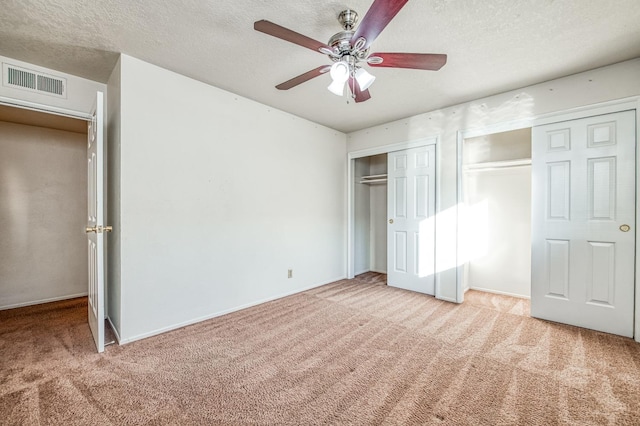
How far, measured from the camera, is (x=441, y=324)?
278 centimetres

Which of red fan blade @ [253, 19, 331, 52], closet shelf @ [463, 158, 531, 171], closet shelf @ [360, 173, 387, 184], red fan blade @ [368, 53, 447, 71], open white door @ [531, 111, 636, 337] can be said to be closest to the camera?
red fan blade @ [253, 19, 331, 52]

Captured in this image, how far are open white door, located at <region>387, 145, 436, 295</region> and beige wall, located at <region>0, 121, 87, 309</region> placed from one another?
14.6ft

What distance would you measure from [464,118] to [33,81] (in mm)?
4568

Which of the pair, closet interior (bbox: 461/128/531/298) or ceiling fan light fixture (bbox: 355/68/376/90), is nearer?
ceiling fan light fixture (bbox: 355/68/376/90)

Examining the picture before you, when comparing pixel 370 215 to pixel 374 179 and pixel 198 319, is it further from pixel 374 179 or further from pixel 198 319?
pixel 198 319

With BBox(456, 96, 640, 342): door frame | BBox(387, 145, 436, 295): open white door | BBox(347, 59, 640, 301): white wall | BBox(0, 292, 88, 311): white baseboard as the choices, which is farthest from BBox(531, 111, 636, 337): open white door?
BBox(0, 292, 88, 311): white baseboard

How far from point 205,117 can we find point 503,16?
2.71 m

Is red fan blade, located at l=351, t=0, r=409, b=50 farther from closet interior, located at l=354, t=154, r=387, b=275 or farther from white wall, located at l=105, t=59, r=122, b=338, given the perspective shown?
closet interior, located at l=354, t=154, r=387, b=275

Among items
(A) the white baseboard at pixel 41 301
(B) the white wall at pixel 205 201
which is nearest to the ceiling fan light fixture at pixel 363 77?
(B) the white wall at pixel 205 201

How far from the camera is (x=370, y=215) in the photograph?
5137 mm

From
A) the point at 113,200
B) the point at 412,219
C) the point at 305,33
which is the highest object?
the point at 305,33

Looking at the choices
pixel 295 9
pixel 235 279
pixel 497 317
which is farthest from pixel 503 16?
pixel 235 279

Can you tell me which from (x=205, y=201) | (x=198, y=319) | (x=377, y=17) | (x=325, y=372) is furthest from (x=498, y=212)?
(x=198, y=319)

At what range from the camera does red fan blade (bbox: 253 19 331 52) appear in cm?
146
